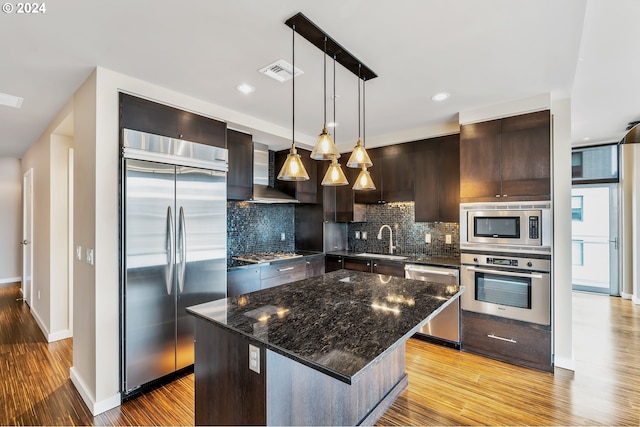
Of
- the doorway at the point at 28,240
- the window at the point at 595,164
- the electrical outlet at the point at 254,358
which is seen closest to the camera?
the electrical outlet at the point at 254,358

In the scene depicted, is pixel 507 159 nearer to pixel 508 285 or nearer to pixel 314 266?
pixel 508 285

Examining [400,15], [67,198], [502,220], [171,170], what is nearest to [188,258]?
[171,170]

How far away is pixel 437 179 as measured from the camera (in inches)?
153

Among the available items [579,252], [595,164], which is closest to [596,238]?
[579,252]

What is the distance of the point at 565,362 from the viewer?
2.97 metres

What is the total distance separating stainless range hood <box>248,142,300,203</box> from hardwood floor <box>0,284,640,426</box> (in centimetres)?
228

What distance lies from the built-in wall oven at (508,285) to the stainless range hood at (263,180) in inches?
96.3

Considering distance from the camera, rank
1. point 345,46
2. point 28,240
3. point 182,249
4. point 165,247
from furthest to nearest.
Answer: point 28,240, point 182,249, point 165,247, point 345,46

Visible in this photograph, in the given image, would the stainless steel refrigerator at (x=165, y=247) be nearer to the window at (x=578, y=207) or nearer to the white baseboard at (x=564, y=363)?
the white baseboard at (x=564, y=363)

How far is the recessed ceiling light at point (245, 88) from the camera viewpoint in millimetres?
2682

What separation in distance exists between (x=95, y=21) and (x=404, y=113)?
281 cm

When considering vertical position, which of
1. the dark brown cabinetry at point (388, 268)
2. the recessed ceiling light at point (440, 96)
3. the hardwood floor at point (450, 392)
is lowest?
the hardwood floor at point (450, 392)

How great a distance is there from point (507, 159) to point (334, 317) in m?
2.63

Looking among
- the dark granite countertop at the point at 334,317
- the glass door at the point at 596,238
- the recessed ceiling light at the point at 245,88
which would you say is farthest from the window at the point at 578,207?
the recessed ceiling light at the point at 245,88
